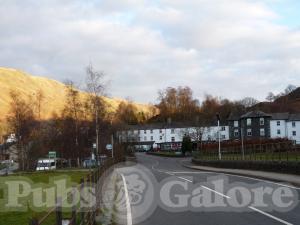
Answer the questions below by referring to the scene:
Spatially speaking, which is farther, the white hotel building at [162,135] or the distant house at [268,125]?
the white hotel building at [162,135]

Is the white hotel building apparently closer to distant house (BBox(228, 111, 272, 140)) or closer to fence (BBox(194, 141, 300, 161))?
distant house (BBox(228, 111, 272, 140))

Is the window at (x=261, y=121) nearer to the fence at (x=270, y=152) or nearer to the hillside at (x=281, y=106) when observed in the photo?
the hillside at (x=281, y=106)

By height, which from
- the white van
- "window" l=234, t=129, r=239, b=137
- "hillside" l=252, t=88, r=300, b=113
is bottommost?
the white van

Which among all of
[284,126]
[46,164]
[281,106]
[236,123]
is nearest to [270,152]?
[46,164]

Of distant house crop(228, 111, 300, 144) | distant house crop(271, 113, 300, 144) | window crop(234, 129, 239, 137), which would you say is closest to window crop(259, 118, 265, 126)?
distant house crop(228, 111, 300, 144)

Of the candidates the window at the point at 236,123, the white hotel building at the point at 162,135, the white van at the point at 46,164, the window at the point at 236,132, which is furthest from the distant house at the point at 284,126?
the white van at the point at 46,164

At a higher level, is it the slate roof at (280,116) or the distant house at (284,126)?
the slate roof at (280,116)

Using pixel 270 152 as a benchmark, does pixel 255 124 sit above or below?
above

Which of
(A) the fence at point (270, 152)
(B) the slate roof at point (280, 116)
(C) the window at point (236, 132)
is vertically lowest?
(A) the fence at point (270, 152)

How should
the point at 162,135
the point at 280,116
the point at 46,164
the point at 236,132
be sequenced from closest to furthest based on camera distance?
the point at 46,164 < the point at 280,116 < the point at 236,132 < the point at 162,135

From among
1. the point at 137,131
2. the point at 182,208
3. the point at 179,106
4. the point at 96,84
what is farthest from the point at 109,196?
the point at 179,106

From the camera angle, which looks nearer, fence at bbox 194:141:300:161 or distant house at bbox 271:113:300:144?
fence at bbox 194:141:300:161

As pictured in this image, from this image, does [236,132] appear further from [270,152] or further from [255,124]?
[270,152]

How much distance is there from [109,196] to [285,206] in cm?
767
